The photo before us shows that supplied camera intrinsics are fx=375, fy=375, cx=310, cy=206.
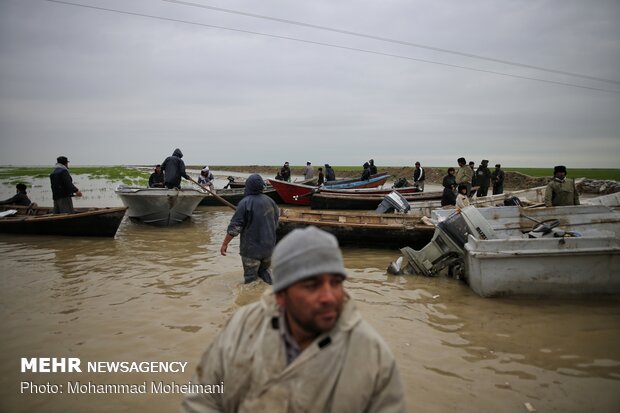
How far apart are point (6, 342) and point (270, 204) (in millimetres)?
3714

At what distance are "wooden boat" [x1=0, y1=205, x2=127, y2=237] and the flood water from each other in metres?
2.34

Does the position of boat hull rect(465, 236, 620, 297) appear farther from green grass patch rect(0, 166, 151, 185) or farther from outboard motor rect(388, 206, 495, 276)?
green grass patch rect(0, 166, 151, 185)

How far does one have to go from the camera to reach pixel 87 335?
467 cm

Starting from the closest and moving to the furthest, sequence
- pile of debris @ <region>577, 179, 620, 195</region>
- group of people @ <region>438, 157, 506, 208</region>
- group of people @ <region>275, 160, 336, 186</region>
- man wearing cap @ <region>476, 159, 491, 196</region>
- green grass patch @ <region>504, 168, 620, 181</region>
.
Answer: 1. group of people @ <region>438, 157, 506, 208</region>
2. man wearing cap @ <region>476, 159, 491, 196</region>
3. group of people @ <region>275, 160, 336, 186</region>
4. pile of debris @ <region>577, 179, 620, 195</region>
5. green grass patch @ <region>504, 168, 620, 181</region>

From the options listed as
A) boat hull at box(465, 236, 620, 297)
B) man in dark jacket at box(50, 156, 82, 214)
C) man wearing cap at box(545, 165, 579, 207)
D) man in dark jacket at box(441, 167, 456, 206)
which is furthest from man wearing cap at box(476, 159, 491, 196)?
man in dark jacket at box(50, 156, 82, 214)

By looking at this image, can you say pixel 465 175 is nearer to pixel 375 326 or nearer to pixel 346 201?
pixel 346 201

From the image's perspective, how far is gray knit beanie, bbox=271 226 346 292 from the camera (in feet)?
4.64

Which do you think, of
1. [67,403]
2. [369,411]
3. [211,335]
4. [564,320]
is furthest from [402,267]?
[369,411]

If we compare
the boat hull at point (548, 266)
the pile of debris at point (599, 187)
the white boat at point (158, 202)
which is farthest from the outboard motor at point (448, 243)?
the pile of debris at point (599, 187)

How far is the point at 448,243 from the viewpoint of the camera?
6.88 meters

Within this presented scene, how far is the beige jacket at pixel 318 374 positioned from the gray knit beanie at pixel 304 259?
0.21m

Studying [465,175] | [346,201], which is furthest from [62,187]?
[465,175]

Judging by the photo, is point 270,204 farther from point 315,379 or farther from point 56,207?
point 56,207

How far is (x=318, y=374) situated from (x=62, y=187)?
11.3 m
